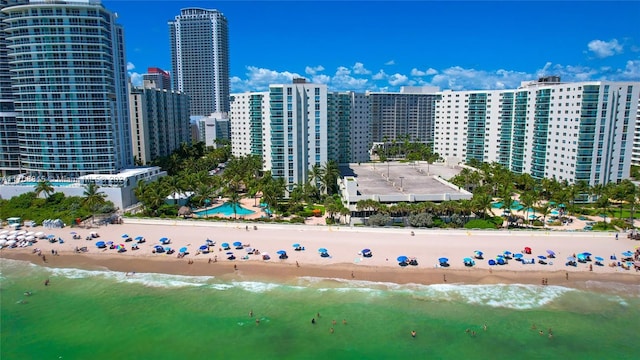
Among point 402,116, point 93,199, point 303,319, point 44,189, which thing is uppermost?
point 402,116

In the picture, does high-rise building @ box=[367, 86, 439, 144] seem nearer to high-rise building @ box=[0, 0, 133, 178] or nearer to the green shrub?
the green shrub

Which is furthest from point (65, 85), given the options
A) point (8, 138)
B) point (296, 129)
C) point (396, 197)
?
point (396, 197)

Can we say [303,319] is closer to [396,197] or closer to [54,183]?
[396,197]

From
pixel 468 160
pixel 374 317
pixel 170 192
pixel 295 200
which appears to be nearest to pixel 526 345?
pixel 374 317

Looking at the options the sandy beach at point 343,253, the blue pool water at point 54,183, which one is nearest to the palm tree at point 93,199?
the sandy beach at point 343,253

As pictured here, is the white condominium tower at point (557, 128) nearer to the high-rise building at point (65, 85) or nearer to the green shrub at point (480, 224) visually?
the green shrub at point (480, 224)
